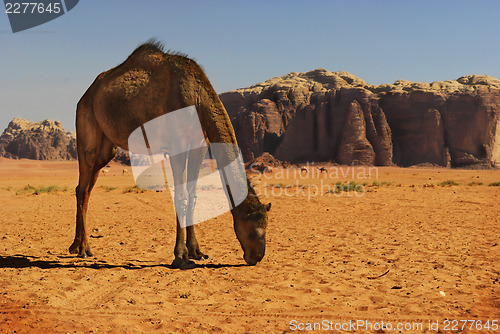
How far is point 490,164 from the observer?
166ft

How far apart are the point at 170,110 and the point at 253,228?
7.99 feet

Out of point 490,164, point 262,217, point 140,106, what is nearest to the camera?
point 262,217

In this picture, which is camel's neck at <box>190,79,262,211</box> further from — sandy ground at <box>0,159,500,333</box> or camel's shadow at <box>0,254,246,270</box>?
camel's shadow at <box>0,254,246,270</box>

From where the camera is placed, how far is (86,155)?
8.01 metres

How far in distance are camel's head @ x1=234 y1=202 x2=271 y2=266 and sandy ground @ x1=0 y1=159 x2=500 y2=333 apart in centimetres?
44

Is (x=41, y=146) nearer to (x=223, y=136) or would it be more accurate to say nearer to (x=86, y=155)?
(x=86, y=155)

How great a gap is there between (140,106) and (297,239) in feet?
16.5

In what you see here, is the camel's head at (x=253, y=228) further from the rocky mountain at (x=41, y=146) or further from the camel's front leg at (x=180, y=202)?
the rocky mountain at (x=41, y=146)

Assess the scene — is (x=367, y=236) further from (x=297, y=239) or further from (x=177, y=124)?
(x=177, y=124)

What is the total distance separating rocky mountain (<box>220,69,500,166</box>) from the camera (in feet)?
170

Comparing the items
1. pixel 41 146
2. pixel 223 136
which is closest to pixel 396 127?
pixel 223 136

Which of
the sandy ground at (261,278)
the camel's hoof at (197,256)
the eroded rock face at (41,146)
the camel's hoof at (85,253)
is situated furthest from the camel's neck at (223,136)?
the eroded rock face at (41,146)

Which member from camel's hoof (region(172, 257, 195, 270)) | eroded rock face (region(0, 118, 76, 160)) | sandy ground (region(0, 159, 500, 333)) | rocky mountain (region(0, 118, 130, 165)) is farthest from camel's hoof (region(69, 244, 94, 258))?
eroded rock face (region(0, 118, 76, 160))

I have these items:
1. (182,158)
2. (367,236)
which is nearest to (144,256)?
(182,158)
